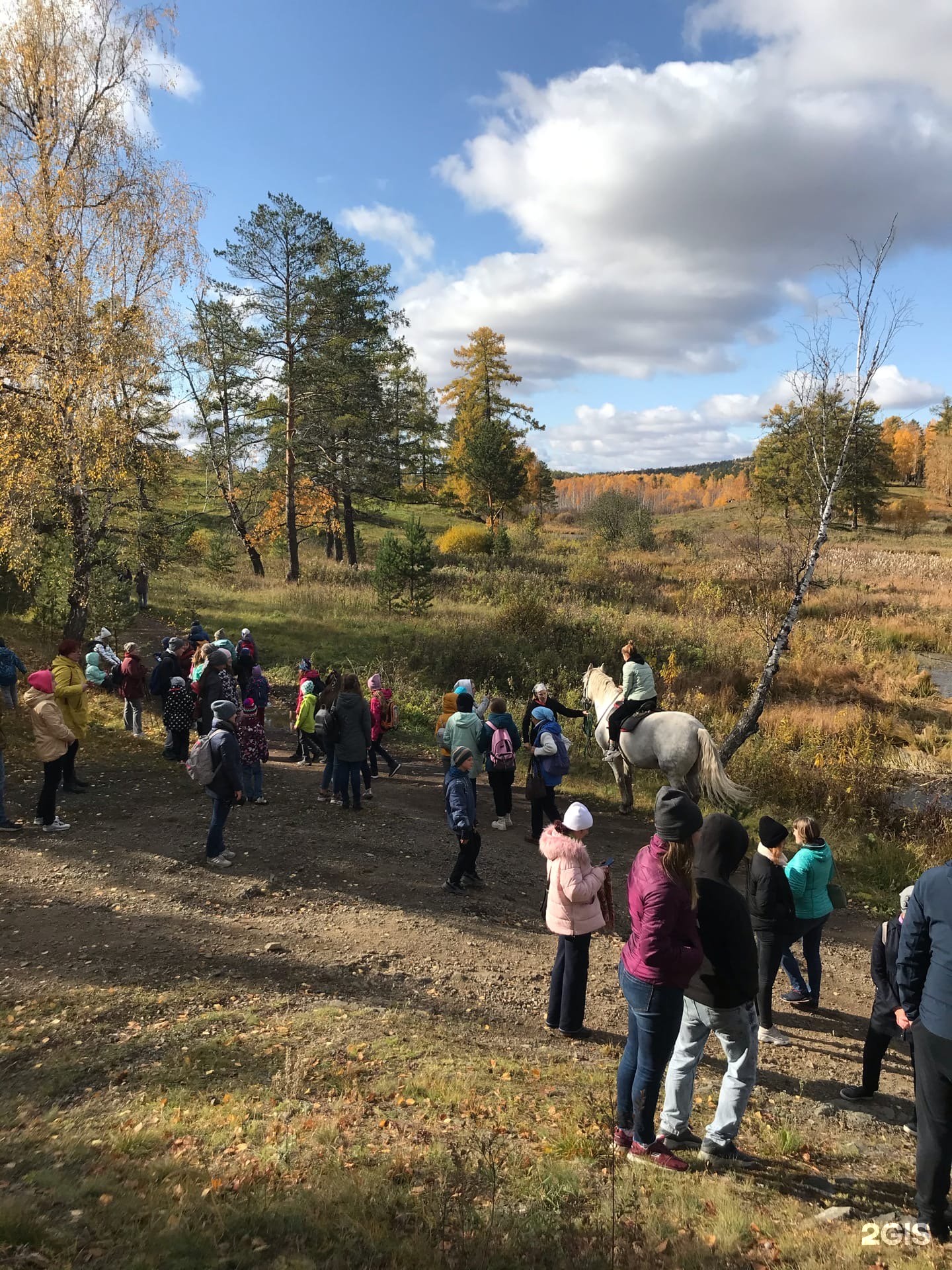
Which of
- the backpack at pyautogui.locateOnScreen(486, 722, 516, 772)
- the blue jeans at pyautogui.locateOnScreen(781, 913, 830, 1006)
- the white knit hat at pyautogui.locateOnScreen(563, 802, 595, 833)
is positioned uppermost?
the white knit hat at pyautogui.locateOnScreen(563, 802, 595, 833)

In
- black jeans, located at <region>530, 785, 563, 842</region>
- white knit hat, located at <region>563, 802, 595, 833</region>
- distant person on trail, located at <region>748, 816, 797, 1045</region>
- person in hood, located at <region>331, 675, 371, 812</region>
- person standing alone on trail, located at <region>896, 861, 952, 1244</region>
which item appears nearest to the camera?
person standing alone on trail, located at <region>896, 861, 952, 1244</region>

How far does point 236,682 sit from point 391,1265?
9743 mm

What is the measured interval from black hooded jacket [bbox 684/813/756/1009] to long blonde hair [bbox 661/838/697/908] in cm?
19

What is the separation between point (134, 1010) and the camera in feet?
17.1

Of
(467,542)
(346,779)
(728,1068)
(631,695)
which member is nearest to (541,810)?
(631,695)

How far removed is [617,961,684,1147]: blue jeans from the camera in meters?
3.74

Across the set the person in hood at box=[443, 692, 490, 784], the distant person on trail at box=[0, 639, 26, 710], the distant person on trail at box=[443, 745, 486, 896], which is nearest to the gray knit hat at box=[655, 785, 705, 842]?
the distant person on trail at box=[443, 745, 486, 896]

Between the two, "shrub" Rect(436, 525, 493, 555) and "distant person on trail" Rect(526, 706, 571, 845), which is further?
"shrub" Rect(436, 525, 493, 555)

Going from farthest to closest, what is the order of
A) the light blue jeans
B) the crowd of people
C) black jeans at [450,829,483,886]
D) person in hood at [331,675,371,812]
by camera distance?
person in hood at [331,675,371,812]
black jeans at [450,829,483,886]
the light blue jeans
the crowd of people

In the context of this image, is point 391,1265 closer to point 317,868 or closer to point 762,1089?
point 762,1089

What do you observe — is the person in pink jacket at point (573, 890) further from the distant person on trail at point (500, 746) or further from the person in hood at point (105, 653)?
the person in hood at point (105, 653)

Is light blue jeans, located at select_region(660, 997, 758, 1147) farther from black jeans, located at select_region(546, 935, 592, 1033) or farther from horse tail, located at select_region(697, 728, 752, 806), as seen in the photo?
horse tail, located at select_region(697, 728, 752, 806)

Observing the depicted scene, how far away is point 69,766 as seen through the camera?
949cm

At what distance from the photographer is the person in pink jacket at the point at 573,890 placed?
188 inches
